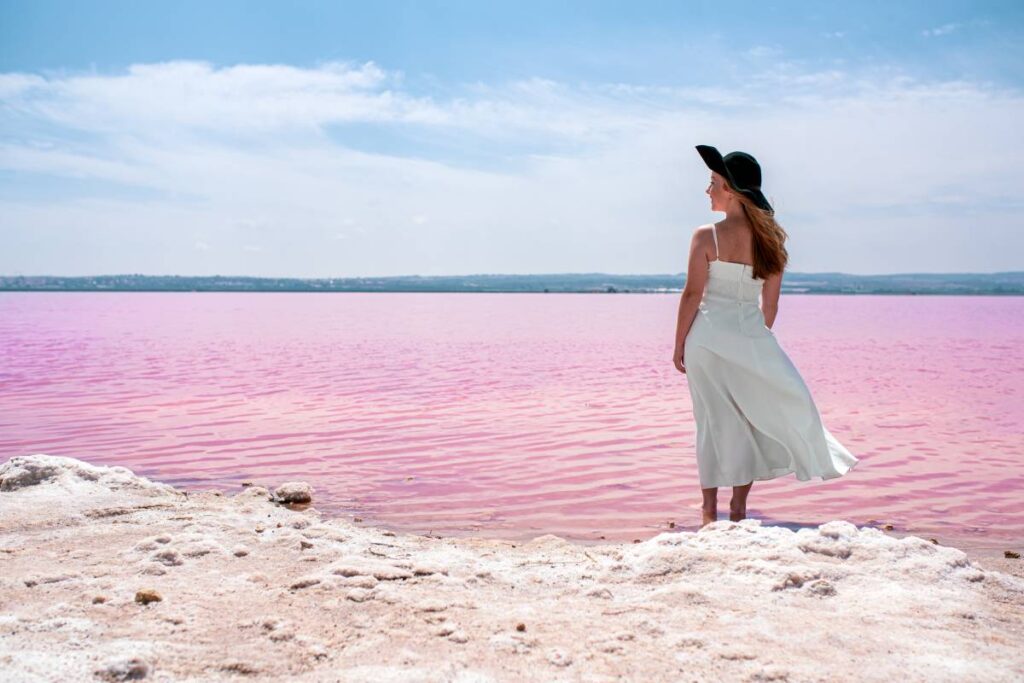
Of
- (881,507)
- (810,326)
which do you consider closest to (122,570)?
(881,507)

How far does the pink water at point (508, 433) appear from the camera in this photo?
6.16 metres

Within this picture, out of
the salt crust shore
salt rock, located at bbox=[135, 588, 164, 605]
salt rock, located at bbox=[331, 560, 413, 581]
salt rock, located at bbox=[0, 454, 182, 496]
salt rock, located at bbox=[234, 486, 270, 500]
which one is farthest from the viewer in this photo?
salt rock, located at bbox=[234, 486, 270, 500]

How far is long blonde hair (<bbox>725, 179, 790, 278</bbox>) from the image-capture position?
518 centimetres

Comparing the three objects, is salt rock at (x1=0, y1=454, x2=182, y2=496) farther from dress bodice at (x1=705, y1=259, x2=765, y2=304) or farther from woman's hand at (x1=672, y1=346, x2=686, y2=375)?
dress bodice at (x1=705, y1=259, x2=765, y2=304)

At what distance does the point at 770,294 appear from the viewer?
545 cm

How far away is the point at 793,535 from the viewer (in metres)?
4.32

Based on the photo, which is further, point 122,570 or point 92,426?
point 92,426

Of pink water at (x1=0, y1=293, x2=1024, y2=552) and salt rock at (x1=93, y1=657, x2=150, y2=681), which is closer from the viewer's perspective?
salt rock at (x1=93, y1=657, x2=150, y2=681)

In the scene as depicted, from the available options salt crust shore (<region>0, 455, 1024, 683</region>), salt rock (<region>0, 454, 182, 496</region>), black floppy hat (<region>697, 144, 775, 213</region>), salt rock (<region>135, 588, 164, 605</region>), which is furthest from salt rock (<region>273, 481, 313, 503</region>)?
black floppy hat (<region>697, 144, 775, 213</region>)

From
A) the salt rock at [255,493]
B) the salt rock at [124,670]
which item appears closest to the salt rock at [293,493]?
the salt rock at [255,493]

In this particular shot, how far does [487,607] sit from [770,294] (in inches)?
115

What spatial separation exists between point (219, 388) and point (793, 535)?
10661 mm

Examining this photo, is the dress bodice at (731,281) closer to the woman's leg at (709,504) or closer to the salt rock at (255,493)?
the woman's leg at (709,504)

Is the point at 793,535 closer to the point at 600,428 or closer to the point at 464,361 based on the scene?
the point at 600,428
